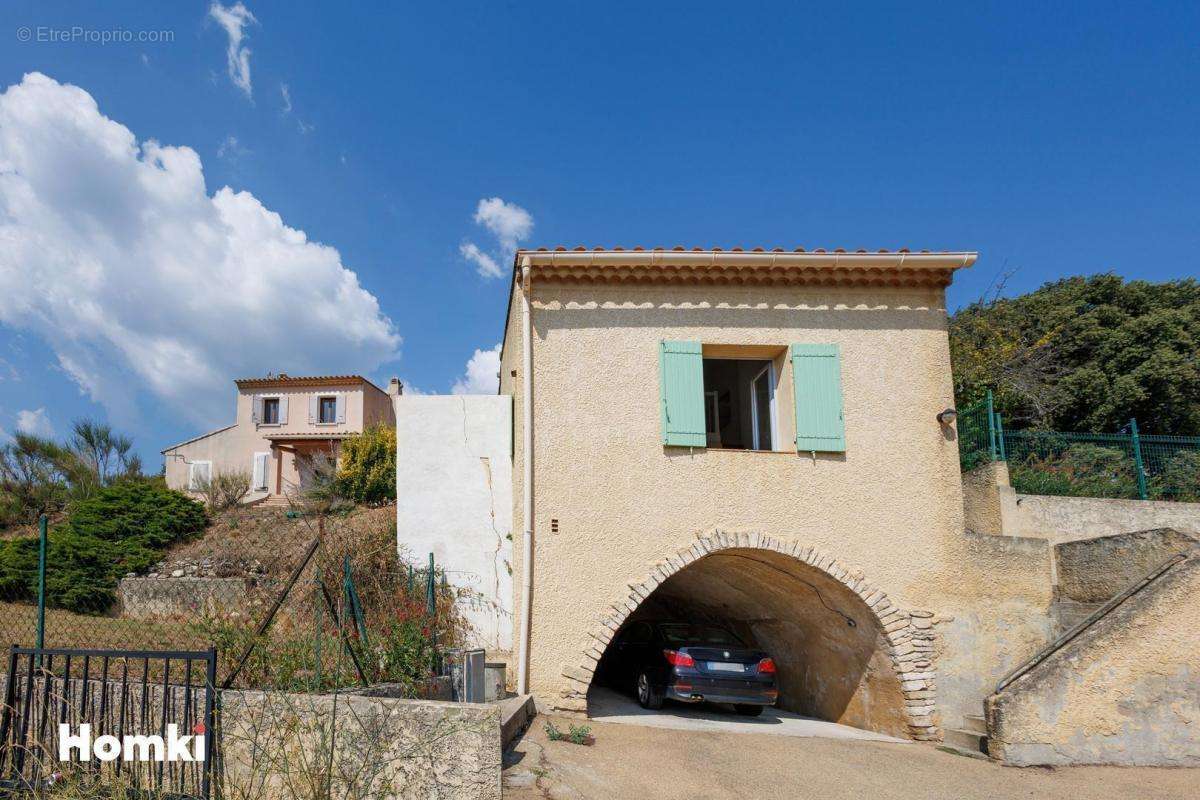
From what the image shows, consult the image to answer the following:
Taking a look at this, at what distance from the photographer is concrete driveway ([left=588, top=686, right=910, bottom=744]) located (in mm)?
7691

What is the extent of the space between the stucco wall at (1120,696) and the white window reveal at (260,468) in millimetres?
25932

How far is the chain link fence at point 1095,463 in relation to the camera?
9883 mm

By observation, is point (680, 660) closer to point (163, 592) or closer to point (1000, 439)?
point (1000, 439)

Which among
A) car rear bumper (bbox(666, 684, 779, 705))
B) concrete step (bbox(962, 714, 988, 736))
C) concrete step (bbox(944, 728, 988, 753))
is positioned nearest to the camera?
concrete step (bbox(944, 728, 988, 753))

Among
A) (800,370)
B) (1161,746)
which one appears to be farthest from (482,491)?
(1161,746)

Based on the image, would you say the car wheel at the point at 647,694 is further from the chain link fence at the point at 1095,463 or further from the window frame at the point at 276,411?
the window frame at the point at 276,411

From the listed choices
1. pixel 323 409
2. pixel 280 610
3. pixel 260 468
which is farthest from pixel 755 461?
pixel 260 468

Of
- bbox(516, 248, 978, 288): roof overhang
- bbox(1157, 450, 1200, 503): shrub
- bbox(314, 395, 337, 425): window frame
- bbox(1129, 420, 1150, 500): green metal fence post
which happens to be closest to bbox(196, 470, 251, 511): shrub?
bbox(314, 395, 337, 425): window frame

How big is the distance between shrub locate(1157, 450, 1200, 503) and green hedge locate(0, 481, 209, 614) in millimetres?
16156

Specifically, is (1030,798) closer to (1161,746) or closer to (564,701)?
(1161,746)

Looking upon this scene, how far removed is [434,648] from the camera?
280 inches

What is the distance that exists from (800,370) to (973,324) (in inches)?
432

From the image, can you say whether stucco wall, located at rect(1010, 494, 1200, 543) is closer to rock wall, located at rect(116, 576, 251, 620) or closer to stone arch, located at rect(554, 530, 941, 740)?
stone arch, located at rect(554, 530, 941, 740)

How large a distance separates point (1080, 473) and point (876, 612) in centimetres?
444
